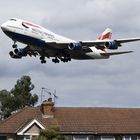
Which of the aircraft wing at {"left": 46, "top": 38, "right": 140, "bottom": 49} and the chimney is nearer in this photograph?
the aircraft wing at {"left": 46, "top": 38, "right": 140, "bottom": 49}

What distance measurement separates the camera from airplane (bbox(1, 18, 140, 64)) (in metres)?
88.0

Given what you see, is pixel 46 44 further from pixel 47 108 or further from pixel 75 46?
pixel 47 108

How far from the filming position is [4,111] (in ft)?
504

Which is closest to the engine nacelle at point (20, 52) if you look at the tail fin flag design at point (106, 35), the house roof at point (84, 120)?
the house roof at point (84, 120)

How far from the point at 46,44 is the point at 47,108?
45.4 feet

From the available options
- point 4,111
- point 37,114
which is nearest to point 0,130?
point 37,114

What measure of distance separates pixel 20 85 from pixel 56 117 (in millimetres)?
55497

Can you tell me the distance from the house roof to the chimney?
48 centimetres

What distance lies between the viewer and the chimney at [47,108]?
100000 mm

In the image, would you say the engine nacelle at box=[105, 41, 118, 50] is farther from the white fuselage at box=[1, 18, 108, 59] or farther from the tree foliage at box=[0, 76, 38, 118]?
the tree foliage at box=[0, 76, 38, 118]

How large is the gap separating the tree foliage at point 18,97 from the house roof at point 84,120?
50287 millimetres

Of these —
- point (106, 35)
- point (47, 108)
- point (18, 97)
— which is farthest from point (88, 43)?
point (18, 97)

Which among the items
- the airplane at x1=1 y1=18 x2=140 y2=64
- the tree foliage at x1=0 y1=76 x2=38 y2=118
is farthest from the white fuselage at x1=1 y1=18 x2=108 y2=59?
the tree foliage at x1=0 y1=76 x2=38 y2=118

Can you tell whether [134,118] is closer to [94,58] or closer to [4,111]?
[94,58]
